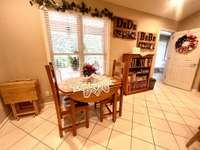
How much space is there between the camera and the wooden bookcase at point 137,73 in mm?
2952

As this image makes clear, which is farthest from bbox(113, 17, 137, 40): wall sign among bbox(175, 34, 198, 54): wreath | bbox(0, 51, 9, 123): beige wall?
bbox(0, 51, 9, 123): beige wall

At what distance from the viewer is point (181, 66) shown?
141 inches

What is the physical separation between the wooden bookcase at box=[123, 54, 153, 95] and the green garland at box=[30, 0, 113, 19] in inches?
48.2

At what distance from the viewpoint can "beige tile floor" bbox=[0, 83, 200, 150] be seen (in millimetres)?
1467

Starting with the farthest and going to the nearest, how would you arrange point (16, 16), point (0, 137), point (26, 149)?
1. point (16, 16)
2. point (0, 137)
3. point (26, 149)

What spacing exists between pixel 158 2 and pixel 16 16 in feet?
11.0

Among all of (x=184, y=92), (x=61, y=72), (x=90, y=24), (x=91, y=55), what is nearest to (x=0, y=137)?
(x=61, y=72)

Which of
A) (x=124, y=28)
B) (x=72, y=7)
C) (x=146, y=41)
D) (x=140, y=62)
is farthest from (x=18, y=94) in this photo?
(x=146, y=41)

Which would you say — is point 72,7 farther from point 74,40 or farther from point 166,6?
point 166,6

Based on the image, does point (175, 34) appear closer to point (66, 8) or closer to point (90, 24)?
point (90, 24)

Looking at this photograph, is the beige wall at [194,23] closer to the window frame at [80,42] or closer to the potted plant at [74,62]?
the window frame at [80,42]

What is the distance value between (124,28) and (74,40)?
56.6 inches

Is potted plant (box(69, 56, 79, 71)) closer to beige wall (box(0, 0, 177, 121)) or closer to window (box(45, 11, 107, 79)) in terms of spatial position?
window (box(45, 11, 107, 79))

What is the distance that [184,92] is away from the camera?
339 centimetres
